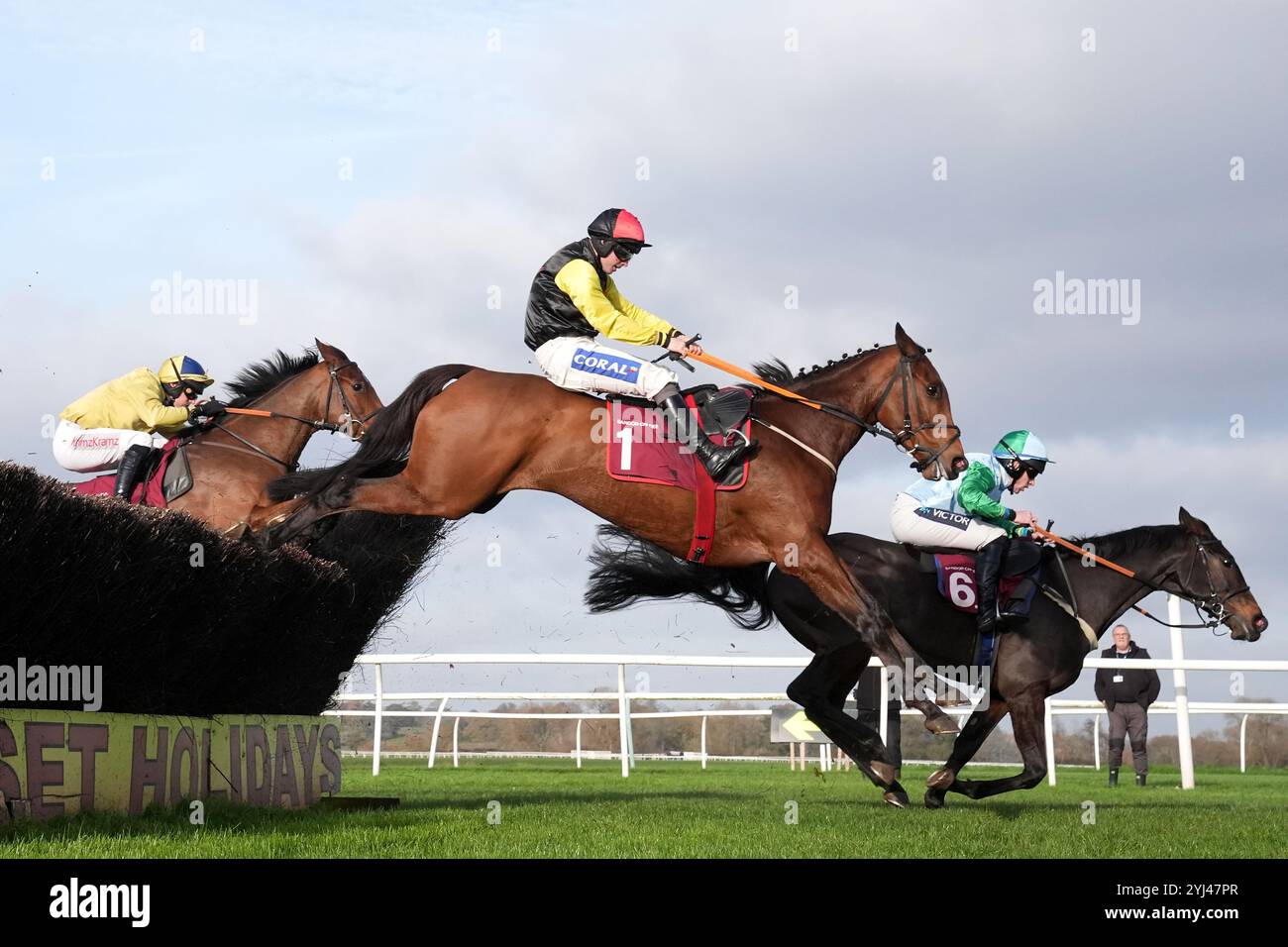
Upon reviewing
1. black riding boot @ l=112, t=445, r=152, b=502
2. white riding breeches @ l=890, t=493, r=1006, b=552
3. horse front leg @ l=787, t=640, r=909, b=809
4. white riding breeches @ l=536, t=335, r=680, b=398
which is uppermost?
white riding breeches @ l=536, t=335, r=680, b=398

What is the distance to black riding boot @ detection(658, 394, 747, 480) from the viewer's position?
643 centimetres

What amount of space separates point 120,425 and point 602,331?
4135 mm

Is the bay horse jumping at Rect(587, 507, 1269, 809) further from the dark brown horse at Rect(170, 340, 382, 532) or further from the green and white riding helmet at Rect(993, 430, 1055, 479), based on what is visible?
the dark brown horse at Rect(170, 340, 382, 532)

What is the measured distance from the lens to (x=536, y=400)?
6402mm

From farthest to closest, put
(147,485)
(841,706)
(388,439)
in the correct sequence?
1. (147,485)
2. (841,706)
3. (388,439)

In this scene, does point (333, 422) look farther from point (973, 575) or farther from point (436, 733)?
point (436, 733)

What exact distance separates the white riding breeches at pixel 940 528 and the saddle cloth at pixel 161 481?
460 centimetres

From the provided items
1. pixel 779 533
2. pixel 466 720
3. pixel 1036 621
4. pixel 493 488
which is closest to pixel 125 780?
pixel 493 488

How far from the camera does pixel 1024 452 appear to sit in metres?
8.28

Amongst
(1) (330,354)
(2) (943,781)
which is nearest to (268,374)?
(1) (330,354)

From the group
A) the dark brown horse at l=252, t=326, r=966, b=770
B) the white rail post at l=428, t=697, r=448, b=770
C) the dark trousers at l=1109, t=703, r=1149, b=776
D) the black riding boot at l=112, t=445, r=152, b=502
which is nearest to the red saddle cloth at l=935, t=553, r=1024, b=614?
the dark brown horse at l=252, t=326, r=966, b=770

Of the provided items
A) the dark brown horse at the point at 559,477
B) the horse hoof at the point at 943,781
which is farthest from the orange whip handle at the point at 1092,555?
the dark brown horse at the point at 559,477
